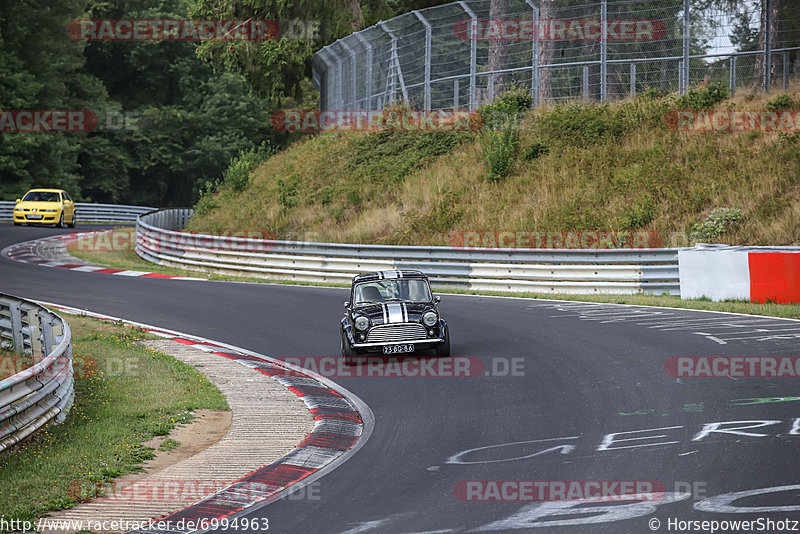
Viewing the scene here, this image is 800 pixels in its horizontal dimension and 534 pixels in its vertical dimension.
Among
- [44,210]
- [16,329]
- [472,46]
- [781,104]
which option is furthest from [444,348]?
[44,210]

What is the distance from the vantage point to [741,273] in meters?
20.1

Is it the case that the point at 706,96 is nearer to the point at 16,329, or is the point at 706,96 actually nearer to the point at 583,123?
the point at 583,123

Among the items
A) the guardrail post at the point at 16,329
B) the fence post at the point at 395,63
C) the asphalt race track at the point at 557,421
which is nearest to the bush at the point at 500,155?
the fence post at the point at 395,63

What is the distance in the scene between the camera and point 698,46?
28141mm

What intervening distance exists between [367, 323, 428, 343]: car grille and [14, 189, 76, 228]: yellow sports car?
101 ft

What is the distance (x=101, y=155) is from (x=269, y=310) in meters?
48.1

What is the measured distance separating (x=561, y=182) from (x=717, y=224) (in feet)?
17.5

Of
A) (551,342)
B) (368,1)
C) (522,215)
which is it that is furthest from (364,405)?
(368,1)

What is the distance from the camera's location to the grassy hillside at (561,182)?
25.4m

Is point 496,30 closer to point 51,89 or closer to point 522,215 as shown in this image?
point 522,215

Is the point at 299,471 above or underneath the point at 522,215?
underneath

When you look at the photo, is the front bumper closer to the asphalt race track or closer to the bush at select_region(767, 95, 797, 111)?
the asphalt race track

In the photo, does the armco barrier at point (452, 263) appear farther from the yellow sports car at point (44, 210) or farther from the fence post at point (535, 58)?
the yellow sports car at point (44, 210)

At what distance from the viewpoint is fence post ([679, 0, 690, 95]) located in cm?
2760
